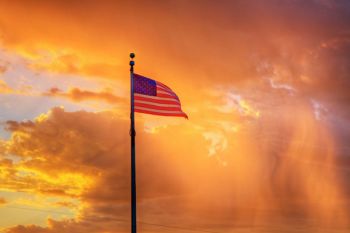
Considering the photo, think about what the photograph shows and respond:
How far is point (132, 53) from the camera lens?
242 feet

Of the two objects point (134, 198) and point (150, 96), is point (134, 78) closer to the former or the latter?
point (150, 96)

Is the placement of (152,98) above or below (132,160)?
above

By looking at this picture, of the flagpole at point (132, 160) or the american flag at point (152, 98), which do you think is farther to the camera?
the american flag at point (152, 98)

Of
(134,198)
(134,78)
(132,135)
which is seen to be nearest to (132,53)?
(134,78)

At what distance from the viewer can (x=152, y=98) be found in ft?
240

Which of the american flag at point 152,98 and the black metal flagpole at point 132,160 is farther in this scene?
the american flag at point 152,98

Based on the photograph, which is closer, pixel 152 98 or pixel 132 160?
pixel 132 160

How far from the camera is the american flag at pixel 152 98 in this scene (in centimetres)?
7275

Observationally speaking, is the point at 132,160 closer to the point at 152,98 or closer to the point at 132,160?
the point at 132,160

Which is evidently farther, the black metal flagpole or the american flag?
the american flag

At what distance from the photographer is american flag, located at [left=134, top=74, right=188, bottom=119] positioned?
72.8 m

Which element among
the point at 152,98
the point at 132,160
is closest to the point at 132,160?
the point at 132,160

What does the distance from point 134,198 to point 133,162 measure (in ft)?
9.26

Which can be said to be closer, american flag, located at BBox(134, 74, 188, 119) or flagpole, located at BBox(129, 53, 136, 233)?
flagpole, located at BBox(129, 53, 136, 233)
